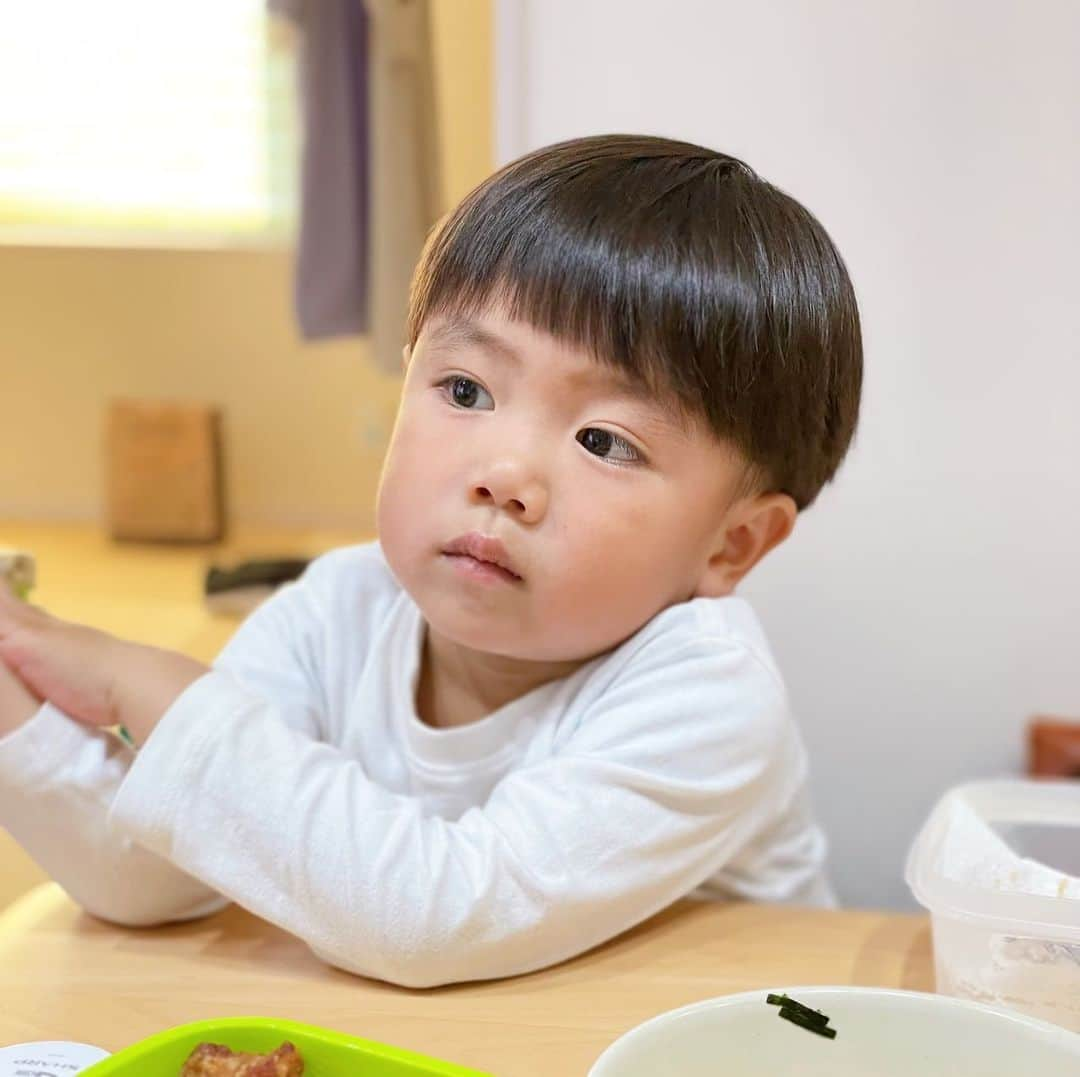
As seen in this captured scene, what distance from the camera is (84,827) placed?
29.7 inches

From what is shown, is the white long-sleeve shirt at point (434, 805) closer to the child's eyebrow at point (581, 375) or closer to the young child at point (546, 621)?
the young child at point (546, 621)

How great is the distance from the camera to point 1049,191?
3.57 feet

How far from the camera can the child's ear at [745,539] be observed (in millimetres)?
803

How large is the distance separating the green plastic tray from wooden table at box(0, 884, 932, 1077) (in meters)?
0.06

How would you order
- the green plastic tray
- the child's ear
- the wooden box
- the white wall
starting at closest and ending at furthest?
the green plastic tray, the child's ear, the white wall, the wooden box

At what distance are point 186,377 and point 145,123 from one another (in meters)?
0.60

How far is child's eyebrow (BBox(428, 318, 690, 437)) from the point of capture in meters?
0.71

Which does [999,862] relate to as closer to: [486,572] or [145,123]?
[486,572]

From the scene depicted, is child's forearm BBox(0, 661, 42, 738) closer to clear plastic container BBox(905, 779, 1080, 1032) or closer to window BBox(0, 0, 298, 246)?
clear plastic container BBox(905, 779, 1080, 1032)

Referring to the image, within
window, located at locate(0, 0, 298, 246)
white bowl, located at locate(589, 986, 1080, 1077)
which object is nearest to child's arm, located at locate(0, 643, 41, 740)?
white bowl, located at locate(589, 986, 1080, 1077)

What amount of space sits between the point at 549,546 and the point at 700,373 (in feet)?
0.36

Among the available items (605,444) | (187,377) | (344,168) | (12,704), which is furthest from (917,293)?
(187,377)

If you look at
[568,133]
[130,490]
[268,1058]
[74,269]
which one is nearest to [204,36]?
[74,269]

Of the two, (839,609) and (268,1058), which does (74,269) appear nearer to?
(839,609)
